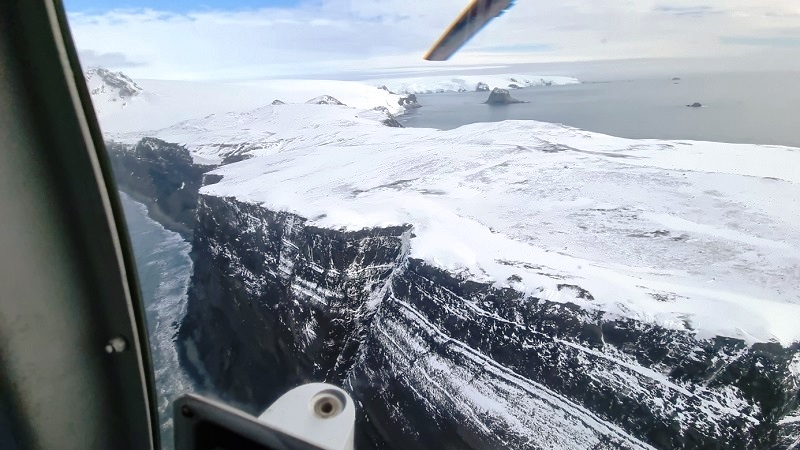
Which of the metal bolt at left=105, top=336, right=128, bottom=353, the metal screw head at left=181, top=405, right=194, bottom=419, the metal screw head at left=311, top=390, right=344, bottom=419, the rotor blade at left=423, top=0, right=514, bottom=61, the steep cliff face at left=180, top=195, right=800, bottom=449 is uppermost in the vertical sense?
the rotor blade at left=423, top=0, right=514, bottom=61

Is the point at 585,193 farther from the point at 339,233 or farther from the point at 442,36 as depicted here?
the point at 442,36

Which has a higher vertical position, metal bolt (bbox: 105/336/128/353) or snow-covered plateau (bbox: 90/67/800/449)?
metal bolt (bbox: 105/336/128/353)

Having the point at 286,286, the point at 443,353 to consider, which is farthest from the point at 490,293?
the point at 286,286

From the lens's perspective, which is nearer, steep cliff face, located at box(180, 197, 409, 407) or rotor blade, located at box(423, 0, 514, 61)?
rotor blade, located at box(423, 0, 514, 61)

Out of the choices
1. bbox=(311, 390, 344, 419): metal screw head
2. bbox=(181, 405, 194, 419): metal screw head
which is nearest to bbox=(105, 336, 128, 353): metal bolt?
bbox=(181, 405, 194, 419): metal screw head

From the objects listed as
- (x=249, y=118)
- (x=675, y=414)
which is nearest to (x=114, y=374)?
(x=675, y=414)

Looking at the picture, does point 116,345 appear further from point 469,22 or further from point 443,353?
point 443,353

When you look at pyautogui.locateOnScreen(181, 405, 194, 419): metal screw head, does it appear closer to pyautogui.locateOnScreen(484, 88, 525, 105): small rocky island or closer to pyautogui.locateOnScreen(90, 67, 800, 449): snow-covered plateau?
pyautogui.locateOnScreen(90, 67, 800, 449): snow-covered plateau

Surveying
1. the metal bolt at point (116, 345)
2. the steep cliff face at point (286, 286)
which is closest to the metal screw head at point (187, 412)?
the metal bolt at point (116, 345)
